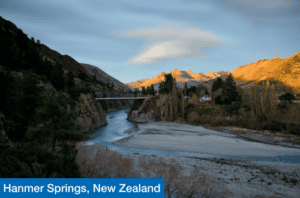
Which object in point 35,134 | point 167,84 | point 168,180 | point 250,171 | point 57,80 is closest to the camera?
point 35,134

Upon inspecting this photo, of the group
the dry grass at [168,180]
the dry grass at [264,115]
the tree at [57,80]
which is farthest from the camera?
the tree at [57,80]

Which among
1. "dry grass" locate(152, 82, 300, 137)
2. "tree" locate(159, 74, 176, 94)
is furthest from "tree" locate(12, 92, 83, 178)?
"tree" locate(159, 74, 176, 94)

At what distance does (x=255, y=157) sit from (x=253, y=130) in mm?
19168

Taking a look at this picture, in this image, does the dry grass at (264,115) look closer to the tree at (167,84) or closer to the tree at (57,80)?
the tree at (167,84)

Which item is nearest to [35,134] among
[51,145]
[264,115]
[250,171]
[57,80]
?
[51,145]

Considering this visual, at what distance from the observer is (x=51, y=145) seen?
8750 millimetres

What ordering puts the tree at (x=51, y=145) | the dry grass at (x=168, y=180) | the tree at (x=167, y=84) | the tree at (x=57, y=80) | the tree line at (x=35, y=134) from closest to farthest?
the tree line at (x=35, y=134) < the tree at (x=51, y=145) < the dry grass at (x=168, y=180) < the tree at (x=57, y=80) < the tree at (x=167, y=84)

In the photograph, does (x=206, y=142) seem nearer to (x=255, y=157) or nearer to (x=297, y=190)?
(x=255, y=157)

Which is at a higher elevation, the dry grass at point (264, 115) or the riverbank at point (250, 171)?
the dry grass at point (264, 115)

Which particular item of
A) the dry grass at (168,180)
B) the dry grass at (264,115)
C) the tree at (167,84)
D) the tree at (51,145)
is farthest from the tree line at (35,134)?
the tree at (167,84)

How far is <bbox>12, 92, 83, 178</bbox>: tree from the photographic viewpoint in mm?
7374

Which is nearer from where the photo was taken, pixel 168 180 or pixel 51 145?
pixel 51 145

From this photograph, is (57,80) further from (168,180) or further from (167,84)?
(167,84)

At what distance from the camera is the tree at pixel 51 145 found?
737 centimetres
